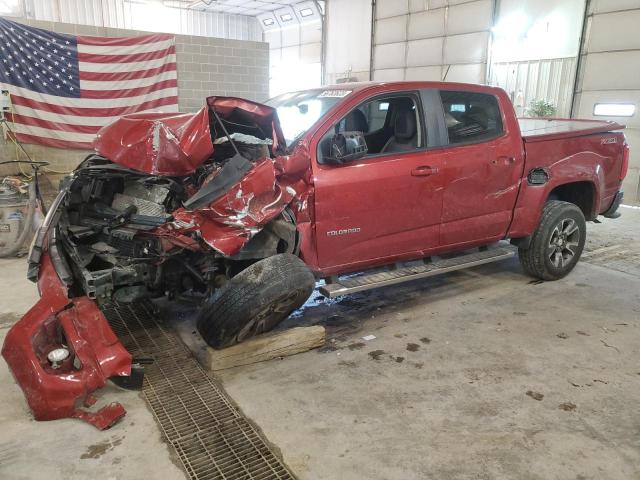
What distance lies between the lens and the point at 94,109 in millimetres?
7859

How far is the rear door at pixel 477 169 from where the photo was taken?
4.20m

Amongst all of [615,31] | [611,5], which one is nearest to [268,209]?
[615,31]

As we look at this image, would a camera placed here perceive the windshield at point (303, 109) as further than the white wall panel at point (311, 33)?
No

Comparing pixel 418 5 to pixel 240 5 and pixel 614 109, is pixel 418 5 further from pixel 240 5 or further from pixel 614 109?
pixel 240 5

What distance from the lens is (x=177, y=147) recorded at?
3186mm

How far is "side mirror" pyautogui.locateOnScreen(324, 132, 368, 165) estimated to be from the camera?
11.5 ft

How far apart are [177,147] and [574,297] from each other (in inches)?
150

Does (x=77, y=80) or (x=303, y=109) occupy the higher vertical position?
(x=77, y=80)

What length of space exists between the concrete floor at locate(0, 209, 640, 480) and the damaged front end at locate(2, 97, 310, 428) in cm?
31

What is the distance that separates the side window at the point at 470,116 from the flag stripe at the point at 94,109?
5673 mm

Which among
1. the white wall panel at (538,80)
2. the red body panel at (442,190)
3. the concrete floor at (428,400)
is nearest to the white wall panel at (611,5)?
the white wall panel at (538,80)

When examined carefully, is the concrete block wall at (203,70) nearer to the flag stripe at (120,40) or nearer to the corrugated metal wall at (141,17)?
the flag stripe at (120,40)

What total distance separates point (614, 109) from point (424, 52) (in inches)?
235

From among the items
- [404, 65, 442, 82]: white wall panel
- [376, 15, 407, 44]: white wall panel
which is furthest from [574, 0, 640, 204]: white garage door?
[376, 15, 407, 44]: white wall panel
